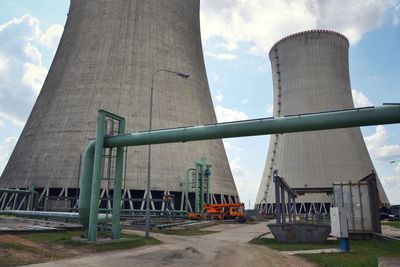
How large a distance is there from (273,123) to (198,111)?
18273 millimetres

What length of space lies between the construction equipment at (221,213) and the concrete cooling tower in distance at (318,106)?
763 cm

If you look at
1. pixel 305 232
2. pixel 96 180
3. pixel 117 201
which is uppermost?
pixel 96 180

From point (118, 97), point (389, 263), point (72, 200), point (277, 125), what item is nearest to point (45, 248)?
point (277, 125)

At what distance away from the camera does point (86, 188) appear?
42.4 feet

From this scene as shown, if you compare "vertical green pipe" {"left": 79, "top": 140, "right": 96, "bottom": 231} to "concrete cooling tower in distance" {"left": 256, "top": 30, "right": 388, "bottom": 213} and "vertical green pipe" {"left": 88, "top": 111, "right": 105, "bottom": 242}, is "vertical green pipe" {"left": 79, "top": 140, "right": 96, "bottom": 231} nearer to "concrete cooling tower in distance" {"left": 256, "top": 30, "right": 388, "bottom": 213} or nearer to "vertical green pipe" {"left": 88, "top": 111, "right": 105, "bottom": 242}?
"vertical green pipe" {"left": 88, "top": 111, "right": 105, "bottom": 242}

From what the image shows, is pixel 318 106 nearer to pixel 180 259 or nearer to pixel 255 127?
pixel 255 127

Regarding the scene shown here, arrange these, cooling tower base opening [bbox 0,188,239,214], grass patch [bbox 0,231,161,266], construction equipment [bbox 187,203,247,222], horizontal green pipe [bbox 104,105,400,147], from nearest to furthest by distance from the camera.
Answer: grass patch [bbox 0,231,161,266] → horizontal green pipe [bbox 104,105,400,147] → cooling tower base opening [bbox 0,188,239,214] → construction equipment [bbox 187,203,247,222]

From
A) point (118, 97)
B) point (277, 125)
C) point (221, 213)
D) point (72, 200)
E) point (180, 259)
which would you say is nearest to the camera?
point (180, 259)

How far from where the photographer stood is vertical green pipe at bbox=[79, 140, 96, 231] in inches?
501

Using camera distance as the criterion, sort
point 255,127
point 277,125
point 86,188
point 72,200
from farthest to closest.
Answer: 1. point 72,200
2. point 86,188
3. point 255,127
4. point 277,125

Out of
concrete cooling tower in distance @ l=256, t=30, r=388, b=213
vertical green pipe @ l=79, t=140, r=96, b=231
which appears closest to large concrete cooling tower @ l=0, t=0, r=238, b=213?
concrete cooling tower in distance @ l=256, t=30, r=388, b=213

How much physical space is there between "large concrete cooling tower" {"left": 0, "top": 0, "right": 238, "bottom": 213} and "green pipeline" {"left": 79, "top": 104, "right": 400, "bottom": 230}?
1232 centimetres

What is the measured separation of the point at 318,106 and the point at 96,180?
26039 millimetres

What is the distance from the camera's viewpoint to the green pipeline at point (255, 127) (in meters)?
9.04
